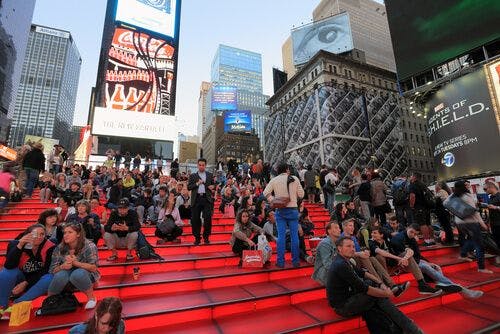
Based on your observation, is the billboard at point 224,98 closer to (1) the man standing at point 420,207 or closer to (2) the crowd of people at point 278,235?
(2) the crowd of people at point 278,235

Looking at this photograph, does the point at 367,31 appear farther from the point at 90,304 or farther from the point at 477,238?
the point at 90,304

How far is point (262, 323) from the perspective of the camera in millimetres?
3521

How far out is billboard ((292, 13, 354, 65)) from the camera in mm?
44219

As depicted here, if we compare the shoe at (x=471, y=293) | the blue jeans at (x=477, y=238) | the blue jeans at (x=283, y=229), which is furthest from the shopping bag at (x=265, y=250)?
the blue jeans at (x=477, y=238)

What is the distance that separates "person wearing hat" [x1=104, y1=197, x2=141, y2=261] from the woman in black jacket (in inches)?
57.1

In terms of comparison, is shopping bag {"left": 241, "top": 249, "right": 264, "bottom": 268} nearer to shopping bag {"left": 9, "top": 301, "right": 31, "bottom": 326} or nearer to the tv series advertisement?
shopping bag {"left": 9, "top": 301, "right": 31, "bottom": 326}

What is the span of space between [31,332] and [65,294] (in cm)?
69

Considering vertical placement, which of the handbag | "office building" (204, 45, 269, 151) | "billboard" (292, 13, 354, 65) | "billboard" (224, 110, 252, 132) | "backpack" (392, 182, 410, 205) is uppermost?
"office building" (204, 45, 269, 151)

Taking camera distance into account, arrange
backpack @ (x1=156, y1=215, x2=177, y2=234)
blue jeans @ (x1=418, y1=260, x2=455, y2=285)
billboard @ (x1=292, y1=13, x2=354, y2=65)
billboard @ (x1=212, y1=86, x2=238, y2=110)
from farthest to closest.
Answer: billboard @ (x1=212, y1=86, x2=238, y2=110) < billboard @ (x1=292, y1=13, x2=354, y2=65) < backpack @ (x1=156, y1=215, x2=177, y2=234) < blue jeans @ (x1=418, y1=260, x2=455, y2=285)

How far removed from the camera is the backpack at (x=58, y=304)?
340 centimetres

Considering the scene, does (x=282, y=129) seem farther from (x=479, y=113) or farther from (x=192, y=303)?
(x=192, y=303)

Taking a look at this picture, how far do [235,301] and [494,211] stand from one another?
22.2 feet

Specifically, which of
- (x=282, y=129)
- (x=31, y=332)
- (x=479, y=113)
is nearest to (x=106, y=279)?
(x=31, y=332)

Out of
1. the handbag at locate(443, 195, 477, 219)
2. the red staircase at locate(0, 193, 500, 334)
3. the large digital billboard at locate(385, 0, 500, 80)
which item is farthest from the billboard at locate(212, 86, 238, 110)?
the red staircase at locate(0, 193, 500, 334)
